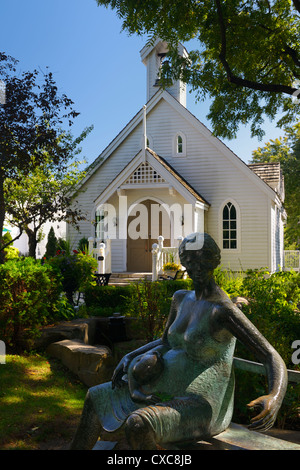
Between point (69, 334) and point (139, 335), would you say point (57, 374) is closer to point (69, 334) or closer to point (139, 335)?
point (69, 334)

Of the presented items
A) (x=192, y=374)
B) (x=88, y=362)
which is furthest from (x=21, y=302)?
(x=192, y=374)

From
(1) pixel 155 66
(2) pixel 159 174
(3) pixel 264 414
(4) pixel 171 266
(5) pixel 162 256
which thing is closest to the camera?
(3) pixel 264 414

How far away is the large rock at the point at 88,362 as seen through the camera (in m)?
5.96

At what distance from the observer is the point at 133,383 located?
217 centimetres

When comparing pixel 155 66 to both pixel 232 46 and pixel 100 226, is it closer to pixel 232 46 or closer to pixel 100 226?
pixel 100 226

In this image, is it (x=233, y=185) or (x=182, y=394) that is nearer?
(x=182, y=394)

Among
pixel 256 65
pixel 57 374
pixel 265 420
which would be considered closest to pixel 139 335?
pixel 57 374

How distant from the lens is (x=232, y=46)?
9469 millimetres

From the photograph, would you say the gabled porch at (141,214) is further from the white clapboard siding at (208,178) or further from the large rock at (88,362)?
the large rock at (88,362)

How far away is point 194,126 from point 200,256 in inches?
702

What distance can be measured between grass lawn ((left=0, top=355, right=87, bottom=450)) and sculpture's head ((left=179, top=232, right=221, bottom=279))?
7.83 feet

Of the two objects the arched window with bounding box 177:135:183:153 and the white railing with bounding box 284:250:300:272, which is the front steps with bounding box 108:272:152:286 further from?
the white railing with bounding box 284:250:300:272

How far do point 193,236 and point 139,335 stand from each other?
614 cm

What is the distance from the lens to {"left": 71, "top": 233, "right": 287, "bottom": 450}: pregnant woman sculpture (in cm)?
195
